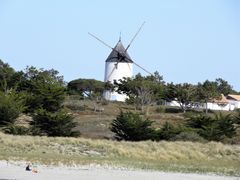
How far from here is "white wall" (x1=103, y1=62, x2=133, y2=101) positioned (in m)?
115

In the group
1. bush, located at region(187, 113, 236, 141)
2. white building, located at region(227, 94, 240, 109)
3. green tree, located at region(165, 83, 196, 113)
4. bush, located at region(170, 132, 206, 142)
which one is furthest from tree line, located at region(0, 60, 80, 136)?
white building, located at region(227, 94, 240, 109)

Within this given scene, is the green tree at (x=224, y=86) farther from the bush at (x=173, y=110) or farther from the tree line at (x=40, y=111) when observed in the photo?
the tree line at (x=40, y=111)

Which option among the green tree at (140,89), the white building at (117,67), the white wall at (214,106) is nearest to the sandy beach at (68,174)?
the green tree at (140,89)

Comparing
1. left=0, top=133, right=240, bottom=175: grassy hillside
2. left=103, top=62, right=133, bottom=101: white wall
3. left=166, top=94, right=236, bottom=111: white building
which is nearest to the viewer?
left=0, top=133, right=240, bottom=175: grassy hillside

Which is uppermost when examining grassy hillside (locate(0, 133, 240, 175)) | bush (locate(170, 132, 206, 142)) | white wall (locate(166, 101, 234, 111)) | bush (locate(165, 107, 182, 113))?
white wall (locate(166, 101, 234, 111))

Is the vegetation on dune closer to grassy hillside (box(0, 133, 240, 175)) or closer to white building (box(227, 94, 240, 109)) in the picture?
grassy hillside (box(0, 133, 240, 175))

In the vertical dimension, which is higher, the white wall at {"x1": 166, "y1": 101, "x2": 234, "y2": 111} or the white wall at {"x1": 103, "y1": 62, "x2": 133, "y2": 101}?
the white wall at {"x1": 103, "y1": 62, "x2": 133, "y2": 101}

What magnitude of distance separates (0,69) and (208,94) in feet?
110

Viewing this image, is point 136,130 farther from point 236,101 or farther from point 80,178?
point 236,101

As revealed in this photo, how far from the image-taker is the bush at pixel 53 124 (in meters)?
53.4

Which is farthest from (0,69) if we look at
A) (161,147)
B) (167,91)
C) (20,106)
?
(161,147)

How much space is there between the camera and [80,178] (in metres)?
21.8

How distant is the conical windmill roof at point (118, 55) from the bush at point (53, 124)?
63283 mm

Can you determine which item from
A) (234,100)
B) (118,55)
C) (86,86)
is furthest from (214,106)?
(86,86)
